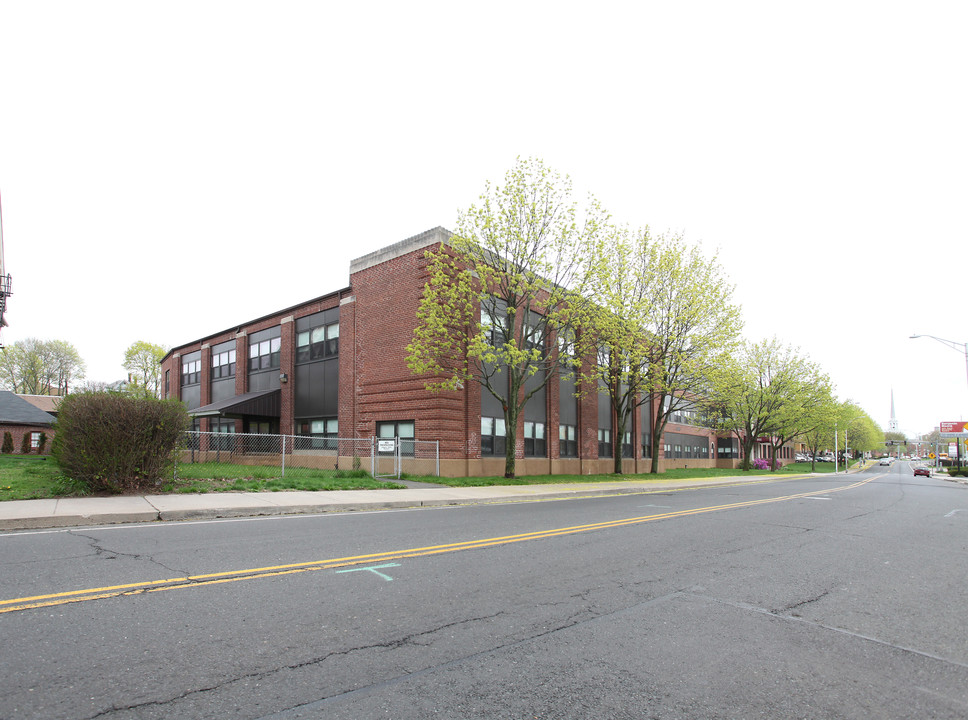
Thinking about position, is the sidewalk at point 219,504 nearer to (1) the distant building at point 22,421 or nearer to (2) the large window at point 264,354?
(2) the large window at point 264,354

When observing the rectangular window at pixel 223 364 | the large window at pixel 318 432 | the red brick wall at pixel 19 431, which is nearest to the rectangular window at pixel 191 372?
the rectangular window at pixel 223 364

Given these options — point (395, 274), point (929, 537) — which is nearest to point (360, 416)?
point (395, 274)

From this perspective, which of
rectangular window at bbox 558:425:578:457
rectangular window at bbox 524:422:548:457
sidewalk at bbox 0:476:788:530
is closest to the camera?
sidewalk at bbox 0:476:788:530

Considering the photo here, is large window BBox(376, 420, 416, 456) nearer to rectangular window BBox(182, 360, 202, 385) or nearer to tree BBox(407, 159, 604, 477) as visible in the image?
tree BBox(407, 159, 604, 477)

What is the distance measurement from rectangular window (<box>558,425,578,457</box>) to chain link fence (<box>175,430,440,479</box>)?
30.7 ft

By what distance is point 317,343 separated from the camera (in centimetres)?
3014

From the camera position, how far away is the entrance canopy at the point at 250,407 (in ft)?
97.8

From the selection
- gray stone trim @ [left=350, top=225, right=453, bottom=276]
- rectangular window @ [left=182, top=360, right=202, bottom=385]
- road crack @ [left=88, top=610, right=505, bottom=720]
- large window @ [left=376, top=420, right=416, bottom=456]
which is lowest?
road crack @ [left=88, top=610, right=505, bottom=720]

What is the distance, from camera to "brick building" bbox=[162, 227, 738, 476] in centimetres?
2434

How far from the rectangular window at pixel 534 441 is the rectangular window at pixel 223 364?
66.0 ft

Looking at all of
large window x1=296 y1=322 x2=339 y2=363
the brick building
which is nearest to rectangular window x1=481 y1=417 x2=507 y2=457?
the brick building

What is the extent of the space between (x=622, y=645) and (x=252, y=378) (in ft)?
110

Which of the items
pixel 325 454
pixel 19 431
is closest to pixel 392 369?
pixel 325 454

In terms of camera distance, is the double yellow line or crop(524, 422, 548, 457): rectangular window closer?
the double yellow line
